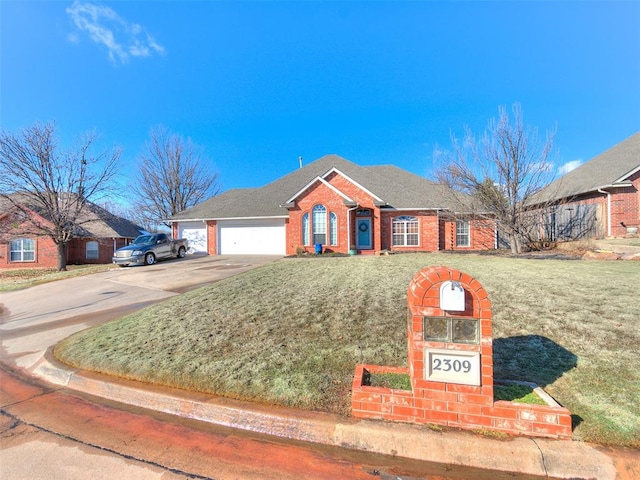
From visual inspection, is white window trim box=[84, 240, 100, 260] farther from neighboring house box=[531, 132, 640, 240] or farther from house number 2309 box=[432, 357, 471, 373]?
neighboring house box=[531, 132, 640, 240]

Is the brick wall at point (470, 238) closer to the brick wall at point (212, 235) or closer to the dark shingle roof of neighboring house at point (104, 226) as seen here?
the brick wall at point (212, 235)

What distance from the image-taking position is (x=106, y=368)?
13.4 ft

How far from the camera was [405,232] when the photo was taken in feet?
58.0

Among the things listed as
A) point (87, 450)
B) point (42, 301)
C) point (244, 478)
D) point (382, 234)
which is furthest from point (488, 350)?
point (382, 234)

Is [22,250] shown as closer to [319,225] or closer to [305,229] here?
[305,229]

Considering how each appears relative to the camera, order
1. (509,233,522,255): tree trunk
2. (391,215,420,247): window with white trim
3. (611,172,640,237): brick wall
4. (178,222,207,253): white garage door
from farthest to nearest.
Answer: (178,222,207,253): white garage door, (391,215,420,247): window with white trim, (611,172,640,237): brick wall, (509,233,522,255): tree trunk

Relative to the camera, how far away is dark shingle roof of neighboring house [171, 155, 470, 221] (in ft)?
58.7

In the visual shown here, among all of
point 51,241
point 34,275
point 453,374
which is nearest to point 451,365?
point 453,374

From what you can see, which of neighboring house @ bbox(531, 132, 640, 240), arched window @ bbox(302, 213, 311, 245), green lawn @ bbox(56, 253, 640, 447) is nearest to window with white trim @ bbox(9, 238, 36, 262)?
arched window @ bbox(302, 213, 311, 245)

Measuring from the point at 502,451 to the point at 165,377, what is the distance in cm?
366

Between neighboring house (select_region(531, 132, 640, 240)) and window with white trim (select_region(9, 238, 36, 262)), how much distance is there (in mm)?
33458

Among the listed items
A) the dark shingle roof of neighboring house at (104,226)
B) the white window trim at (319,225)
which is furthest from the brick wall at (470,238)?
the dark shingle roof of neighboring house at (104,226)

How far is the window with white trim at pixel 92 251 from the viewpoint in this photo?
24266mm

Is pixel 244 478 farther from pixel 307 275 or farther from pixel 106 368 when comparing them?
pixel 307 275
